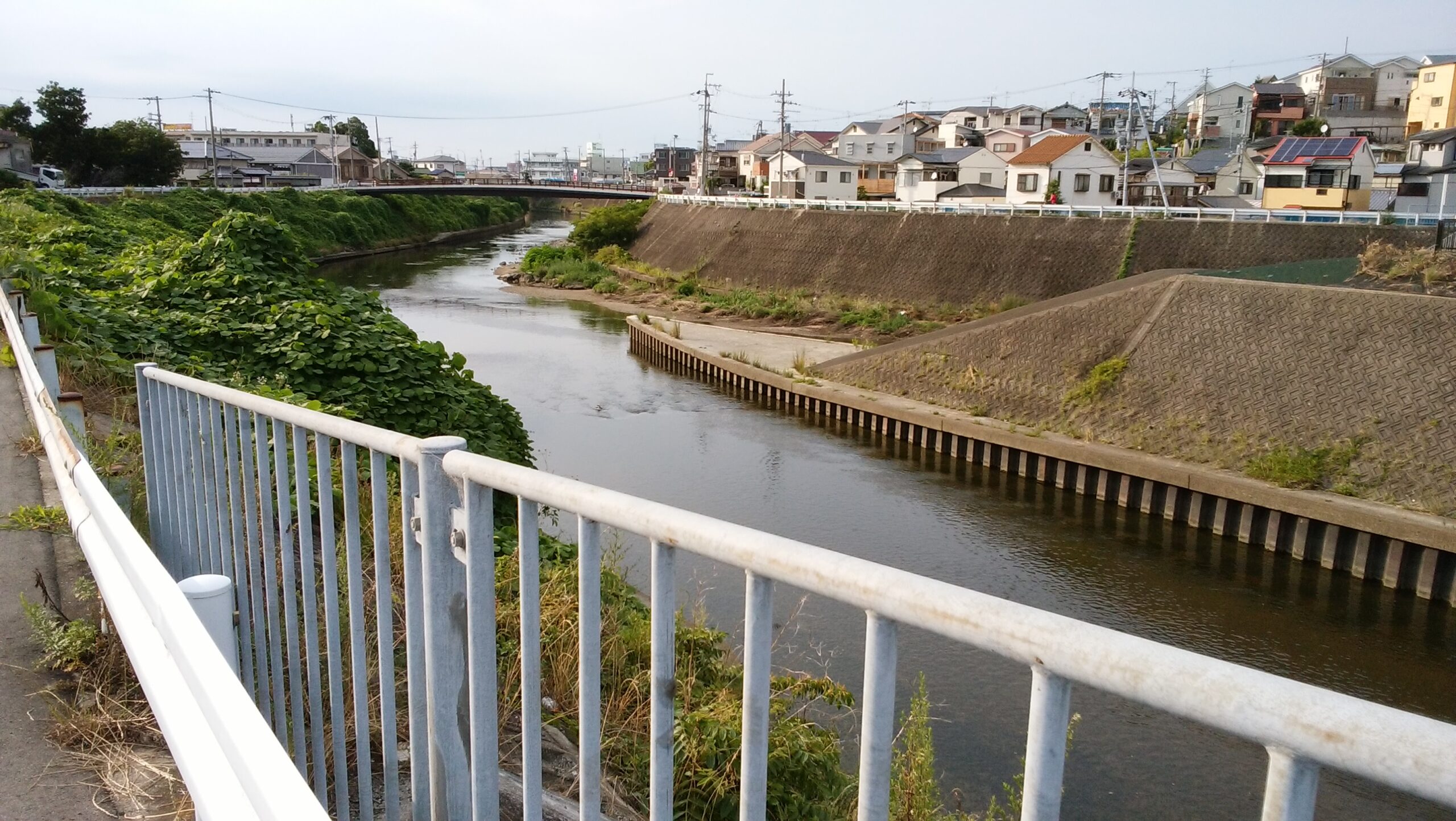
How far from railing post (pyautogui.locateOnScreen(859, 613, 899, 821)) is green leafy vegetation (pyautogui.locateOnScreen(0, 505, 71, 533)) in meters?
4.09

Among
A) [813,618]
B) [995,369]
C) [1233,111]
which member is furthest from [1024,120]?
[813,618]

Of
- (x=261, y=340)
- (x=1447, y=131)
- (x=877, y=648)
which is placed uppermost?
(x=1447, y=131)

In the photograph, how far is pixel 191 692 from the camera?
155 centimetres

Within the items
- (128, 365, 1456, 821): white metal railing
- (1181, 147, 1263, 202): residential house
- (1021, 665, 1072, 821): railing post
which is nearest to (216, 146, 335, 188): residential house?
(1181, 147, 1263, 202): residential house

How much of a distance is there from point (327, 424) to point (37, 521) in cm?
299

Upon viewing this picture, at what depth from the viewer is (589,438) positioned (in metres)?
17.4

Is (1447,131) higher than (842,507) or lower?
higher

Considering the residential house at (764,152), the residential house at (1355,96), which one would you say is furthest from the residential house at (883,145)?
the residential house at (1355,96)

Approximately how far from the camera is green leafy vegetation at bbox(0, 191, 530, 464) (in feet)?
27.9

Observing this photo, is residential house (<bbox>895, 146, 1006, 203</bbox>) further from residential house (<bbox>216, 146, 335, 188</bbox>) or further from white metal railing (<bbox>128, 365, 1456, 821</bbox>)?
white metal railing (<bbox>128, 365, 1456, 821</bbox>)

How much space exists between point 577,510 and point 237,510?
1.80 metres

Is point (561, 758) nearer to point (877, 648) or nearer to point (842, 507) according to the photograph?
point (877, 648)

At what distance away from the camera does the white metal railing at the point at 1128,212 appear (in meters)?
25.5

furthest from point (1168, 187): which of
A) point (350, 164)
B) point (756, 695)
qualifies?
point (350, 164)
